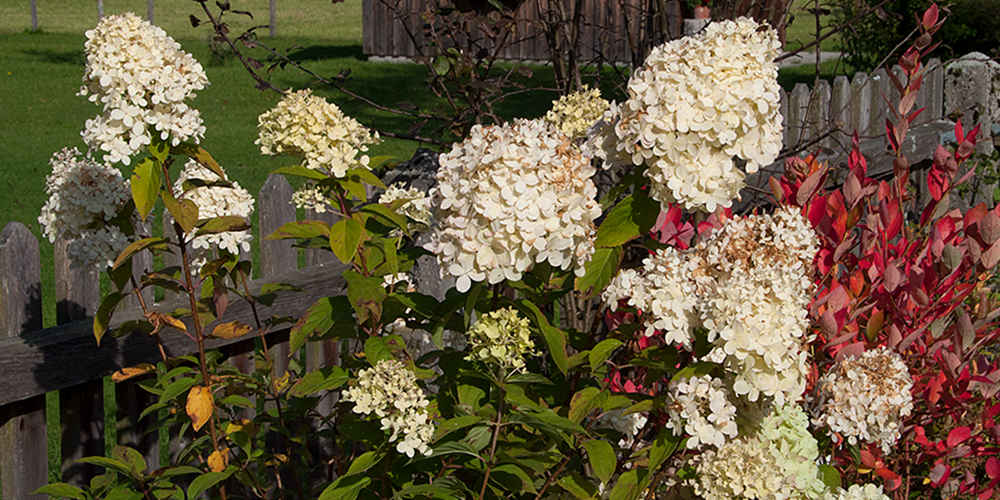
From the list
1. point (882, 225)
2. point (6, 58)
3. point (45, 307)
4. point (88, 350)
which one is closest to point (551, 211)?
point (882, 225)

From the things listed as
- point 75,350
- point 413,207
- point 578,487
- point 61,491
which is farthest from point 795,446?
point 75,350

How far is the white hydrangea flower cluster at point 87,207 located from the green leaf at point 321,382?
57cm

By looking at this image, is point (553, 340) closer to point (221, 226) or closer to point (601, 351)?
point (601, 351)

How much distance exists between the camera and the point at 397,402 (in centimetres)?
135

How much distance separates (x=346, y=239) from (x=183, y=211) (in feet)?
1.05

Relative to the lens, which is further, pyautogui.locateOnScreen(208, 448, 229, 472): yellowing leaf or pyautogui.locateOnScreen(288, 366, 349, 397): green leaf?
pyautogui.locateOnScreen(208, 448, 229, 472): yellowing leaf

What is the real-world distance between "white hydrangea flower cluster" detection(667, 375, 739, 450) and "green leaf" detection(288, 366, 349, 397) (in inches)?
24.6

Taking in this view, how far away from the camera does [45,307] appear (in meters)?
5.04

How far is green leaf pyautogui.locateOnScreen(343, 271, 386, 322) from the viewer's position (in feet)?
4.96

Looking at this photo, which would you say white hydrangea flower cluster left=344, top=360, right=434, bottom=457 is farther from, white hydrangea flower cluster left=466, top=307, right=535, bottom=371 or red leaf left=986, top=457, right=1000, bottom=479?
red leaf left=986, top=457, right=1000, bottom=479

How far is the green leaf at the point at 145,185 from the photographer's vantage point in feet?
4.95

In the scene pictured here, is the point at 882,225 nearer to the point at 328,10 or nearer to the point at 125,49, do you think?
the point at 125,49

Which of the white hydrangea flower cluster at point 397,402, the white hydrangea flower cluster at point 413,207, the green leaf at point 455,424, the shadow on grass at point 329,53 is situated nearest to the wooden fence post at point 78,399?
the white hydrangea flower cluster at point 413,207

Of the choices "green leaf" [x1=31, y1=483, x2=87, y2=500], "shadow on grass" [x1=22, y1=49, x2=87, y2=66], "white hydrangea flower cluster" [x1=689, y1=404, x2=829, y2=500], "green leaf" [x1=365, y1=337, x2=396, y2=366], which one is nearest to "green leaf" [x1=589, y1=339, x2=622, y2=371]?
"white hydrangea flower cluster" [x1=689, y1=404, x2=829, y2=500]
